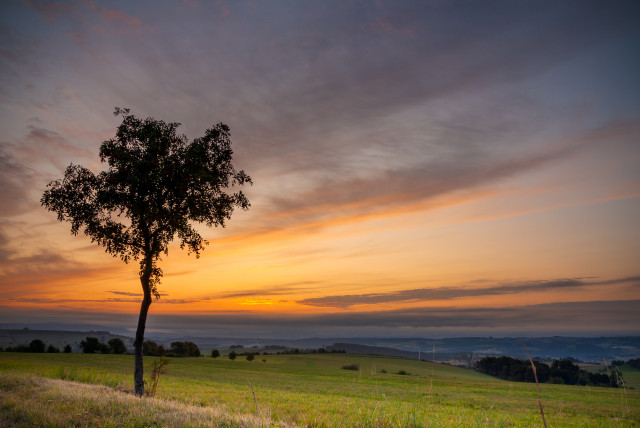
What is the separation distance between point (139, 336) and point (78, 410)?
10.9 m

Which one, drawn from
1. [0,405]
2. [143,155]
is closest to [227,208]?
[143,155]

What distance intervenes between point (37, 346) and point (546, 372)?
121 m

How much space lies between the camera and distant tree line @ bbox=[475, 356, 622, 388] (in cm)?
8580

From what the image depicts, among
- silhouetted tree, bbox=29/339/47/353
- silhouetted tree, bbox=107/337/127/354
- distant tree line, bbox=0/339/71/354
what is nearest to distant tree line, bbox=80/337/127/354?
silhouetted tree, bbox=107/337/127/354

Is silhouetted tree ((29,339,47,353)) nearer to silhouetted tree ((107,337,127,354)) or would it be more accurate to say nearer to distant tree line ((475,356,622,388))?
silhouetted tree ((107,337,127,354))

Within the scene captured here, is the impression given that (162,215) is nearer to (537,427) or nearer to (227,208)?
(227,208)

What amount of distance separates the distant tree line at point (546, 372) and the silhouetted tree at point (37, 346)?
10705 centimetres

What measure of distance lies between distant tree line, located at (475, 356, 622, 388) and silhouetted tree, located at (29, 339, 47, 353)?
4214 inches

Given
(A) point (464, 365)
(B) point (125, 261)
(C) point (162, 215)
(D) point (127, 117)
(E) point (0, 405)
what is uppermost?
(D) point (127, 117)

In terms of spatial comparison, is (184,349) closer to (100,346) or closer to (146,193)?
(100,346)

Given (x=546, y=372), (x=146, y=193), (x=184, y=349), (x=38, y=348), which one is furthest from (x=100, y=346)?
(x=546, y=372)

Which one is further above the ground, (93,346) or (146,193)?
(146,193)

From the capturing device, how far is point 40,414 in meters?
9.95

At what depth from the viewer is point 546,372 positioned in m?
100
